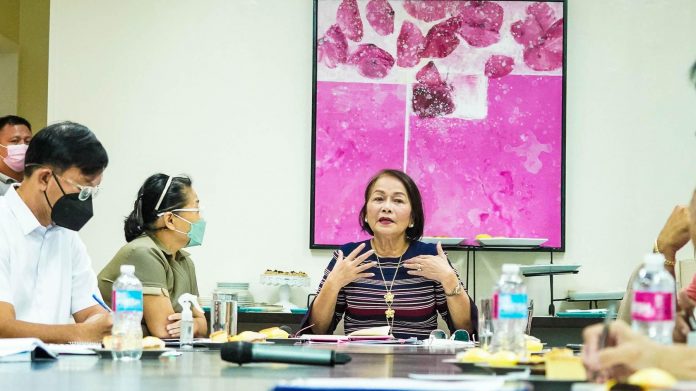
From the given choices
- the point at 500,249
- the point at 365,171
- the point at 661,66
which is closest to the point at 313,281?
the point at 365,171

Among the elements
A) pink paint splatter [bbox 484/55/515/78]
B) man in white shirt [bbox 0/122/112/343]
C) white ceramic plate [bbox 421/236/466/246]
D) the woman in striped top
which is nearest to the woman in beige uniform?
man in white shirt [bbox 0/122/112/343]

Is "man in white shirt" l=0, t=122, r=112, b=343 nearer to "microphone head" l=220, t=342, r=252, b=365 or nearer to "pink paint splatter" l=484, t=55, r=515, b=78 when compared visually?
"microphone head" l=220, t=342, r=252, b=365

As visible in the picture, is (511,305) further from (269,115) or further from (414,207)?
(269,115)

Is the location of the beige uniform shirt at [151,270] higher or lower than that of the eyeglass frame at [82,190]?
lower

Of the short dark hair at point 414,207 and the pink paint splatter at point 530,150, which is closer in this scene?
the short dark hair at point 414,207

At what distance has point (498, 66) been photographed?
4801mm

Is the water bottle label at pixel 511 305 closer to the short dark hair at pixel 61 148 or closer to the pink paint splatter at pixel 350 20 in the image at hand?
the short dark hair at pixel 61 148

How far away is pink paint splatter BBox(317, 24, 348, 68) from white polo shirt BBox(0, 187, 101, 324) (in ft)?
6.94

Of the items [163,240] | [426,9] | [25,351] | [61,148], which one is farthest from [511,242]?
[25,351]

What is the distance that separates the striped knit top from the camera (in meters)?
3.37

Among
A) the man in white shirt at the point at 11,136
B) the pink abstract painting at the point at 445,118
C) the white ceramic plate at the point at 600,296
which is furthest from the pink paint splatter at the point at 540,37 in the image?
the man in white shirt at the point at 11,136

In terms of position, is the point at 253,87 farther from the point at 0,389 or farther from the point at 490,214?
the point at 0,389

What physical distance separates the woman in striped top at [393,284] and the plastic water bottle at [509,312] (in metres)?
1.21

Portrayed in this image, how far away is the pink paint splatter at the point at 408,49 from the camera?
480cm
